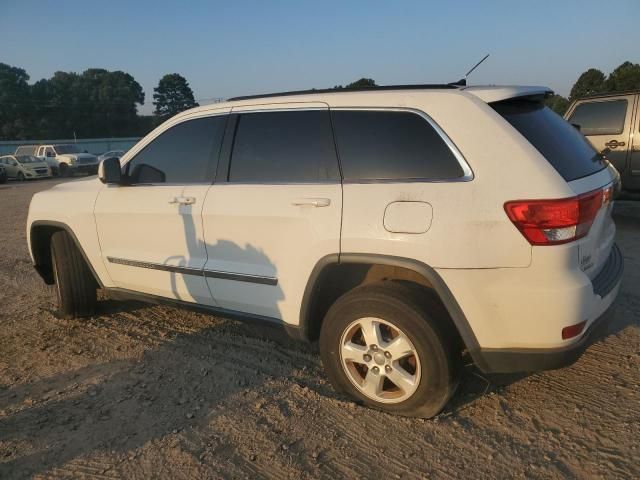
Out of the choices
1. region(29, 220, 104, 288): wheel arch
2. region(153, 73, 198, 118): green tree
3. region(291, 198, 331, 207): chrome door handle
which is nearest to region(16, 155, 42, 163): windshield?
region(29, 220, 104, 288): wheel arch

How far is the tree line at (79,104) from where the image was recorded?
5616 centimetres

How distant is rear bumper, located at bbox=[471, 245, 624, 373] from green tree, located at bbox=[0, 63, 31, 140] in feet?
202

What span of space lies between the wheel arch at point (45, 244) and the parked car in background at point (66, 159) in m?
24.6

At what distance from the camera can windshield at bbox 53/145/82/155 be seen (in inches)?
1089

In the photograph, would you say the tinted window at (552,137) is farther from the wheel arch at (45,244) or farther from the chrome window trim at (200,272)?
the wheel arch at (45,244)

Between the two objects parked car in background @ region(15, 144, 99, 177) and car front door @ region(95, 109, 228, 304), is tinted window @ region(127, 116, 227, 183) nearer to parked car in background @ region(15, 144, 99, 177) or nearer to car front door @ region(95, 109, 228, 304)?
car front door @ region(95, 109, 228, 304)

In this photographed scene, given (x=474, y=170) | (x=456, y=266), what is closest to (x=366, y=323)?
(x=456, y=266)

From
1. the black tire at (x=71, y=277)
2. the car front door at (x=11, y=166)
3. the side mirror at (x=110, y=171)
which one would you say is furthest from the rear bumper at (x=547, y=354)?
the car front door at (x=11, y=166)

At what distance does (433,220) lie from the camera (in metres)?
2.60

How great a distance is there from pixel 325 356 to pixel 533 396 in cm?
128

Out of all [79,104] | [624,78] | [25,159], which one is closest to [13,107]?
[79,104]

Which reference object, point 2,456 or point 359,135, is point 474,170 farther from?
point 2,456

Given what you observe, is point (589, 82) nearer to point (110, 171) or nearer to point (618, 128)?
point (618, 128)

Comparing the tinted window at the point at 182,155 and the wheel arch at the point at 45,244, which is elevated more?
the tinted window at the point at 182,155
